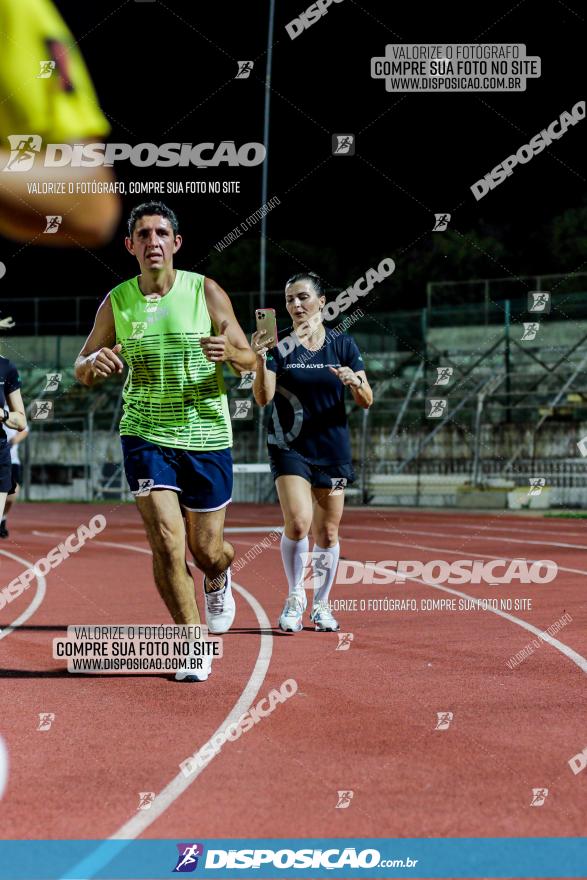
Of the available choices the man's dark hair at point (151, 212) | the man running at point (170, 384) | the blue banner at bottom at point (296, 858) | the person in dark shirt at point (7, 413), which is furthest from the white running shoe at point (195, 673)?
the person in dark shirt at point (7, 413)

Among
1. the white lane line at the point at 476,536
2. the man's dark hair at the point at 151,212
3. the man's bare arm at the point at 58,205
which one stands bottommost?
the white lane line at the point at 476,536

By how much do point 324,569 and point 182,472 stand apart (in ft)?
7.00

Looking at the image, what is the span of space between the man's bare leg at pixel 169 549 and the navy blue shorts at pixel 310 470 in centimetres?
172

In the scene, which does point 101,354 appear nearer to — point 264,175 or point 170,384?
point 170,384

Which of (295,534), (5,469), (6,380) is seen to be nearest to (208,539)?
(295,534)

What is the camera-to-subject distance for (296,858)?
12.1 feet

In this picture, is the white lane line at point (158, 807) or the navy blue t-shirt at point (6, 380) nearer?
the white lane line at point (158, 807)

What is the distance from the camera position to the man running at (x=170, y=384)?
6.64 meters

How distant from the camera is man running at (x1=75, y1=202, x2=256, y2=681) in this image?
21.8ft

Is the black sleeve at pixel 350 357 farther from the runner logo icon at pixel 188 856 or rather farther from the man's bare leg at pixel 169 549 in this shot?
the runner logo icon at pixel 188 856

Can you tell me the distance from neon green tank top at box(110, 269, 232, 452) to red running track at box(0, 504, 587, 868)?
139cm

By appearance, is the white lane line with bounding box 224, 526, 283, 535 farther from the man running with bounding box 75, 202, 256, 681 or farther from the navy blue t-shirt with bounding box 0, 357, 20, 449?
the man running with bounding box 75, 202, 256, 681

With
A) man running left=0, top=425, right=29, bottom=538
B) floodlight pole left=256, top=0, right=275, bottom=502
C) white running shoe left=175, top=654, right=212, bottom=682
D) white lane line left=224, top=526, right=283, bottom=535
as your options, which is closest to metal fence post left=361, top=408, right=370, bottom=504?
floodlight pole left=256, top=0, right=275, bottom=502

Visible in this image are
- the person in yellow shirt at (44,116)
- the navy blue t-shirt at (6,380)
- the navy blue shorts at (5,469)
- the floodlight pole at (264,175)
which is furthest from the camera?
the person in yellow shirt at (44,116)
